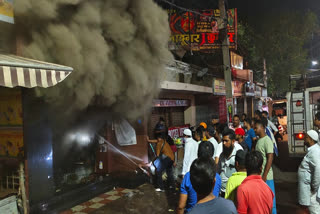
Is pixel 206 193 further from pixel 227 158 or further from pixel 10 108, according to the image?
pixel 10 108

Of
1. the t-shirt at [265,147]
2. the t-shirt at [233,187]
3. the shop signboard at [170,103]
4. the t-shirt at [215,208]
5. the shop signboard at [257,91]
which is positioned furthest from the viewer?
the shop signboard at [257,91]

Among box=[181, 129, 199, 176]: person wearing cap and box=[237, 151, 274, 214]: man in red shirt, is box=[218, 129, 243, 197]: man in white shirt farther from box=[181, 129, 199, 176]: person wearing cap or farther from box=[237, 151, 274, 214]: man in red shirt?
box=[237, 151, 274, 214]: man in red shirt

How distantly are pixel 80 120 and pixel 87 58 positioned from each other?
107 inches

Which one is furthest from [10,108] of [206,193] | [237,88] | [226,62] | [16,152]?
[237,88]

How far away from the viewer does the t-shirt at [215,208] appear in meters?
1.89

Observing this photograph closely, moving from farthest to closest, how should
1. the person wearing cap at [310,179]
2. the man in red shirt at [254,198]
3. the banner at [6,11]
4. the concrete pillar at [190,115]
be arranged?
the concrete pillar at [190,115], the banner at [6,11], the person wearing cap at [310,179], the man in red shirt at [254,198]

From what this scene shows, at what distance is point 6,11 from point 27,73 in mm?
2118

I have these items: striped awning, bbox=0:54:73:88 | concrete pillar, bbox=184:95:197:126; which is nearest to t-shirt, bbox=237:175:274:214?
striped awning, bbox=0:54:73:88

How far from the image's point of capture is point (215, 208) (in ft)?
6.25

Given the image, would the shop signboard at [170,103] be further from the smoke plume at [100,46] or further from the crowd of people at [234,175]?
the crowd of people at [234,175]

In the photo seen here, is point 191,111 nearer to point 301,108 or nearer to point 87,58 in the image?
point 301,108

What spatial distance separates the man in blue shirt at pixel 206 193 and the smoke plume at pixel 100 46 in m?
4.26

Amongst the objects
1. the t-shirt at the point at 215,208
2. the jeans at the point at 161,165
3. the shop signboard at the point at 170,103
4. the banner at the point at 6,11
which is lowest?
the jeans at the point at 161,165

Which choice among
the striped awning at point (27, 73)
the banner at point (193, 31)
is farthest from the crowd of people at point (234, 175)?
the banner at point (193, 31)
